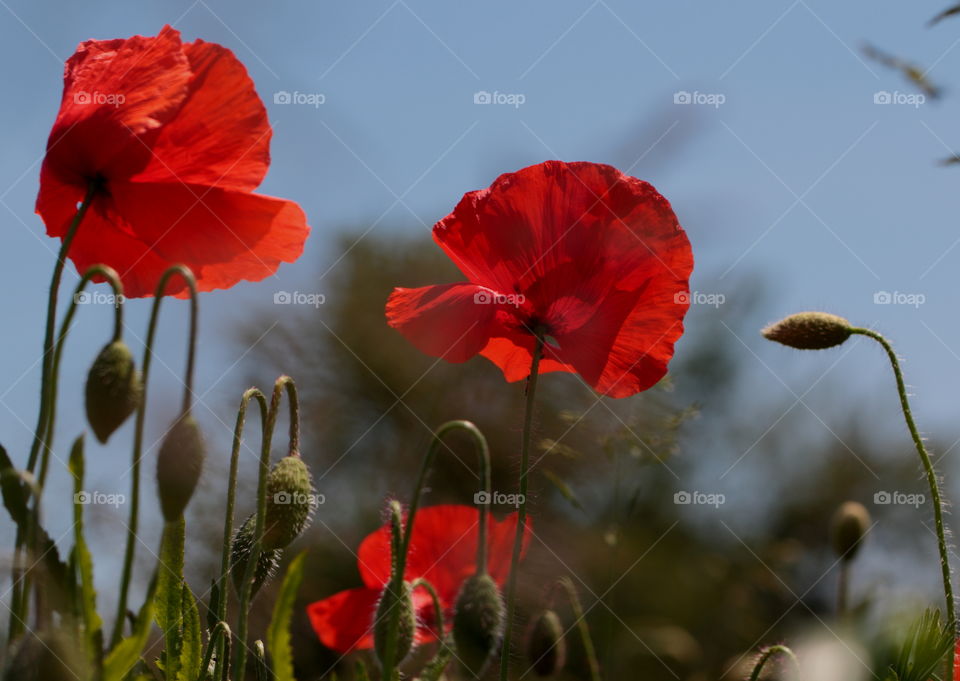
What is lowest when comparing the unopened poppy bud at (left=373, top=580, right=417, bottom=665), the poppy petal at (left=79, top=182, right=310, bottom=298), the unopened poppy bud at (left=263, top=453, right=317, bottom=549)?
the unopened poppy bud at (left=373, top=580, right=417, bottom=665)

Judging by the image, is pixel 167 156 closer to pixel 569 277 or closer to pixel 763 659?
→ pixel 569 277

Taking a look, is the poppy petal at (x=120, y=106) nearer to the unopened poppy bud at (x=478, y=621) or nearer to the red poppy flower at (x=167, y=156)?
the red poppy flower at (x=167, y=156)

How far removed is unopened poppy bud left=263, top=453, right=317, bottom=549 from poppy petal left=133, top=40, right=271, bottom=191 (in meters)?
0.30

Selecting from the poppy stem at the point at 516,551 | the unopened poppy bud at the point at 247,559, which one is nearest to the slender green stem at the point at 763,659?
the poppy stem at the point at 516,551

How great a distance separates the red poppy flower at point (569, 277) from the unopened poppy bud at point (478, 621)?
1.29 feet

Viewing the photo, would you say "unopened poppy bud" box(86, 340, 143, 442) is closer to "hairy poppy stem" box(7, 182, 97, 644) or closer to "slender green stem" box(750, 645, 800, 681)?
"hairy poppy stem" box(7, 182, 97, 644)

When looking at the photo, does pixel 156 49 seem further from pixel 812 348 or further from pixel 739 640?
pixel 739 640

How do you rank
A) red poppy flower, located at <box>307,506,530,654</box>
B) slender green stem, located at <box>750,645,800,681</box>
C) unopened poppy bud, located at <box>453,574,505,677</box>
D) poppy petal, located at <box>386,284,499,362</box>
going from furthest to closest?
1. red poppy flower, located at <box>307,506,530,654</box>
2. poppy petal, located at <box>386,284,499,362</box>
3. slender green stem, located at <box>750,645,800,681</box>
4. unopened poppy bud, located at <box>453,574,505,677</box>

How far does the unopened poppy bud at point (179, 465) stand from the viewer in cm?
75

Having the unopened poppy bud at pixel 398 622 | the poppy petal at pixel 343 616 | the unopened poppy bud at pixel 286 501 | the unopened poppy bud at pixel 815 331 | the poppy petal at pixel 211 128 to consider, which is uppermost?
the poppy petal at pixel 211 128

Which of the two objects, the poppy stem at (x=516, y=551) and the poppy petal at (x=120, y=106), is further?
the poppy petal at (x=120, y=106)

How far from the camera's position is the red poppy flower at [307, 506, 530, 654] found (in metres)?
1.33

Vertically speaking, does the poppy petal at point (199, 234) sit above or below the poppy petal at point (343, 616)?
above

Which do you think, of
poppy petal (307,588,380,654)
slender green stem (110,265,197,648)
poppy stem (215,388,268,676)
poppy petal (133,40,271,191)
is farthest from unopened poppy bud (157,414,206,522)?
poppy petal (307,588,380,654)
